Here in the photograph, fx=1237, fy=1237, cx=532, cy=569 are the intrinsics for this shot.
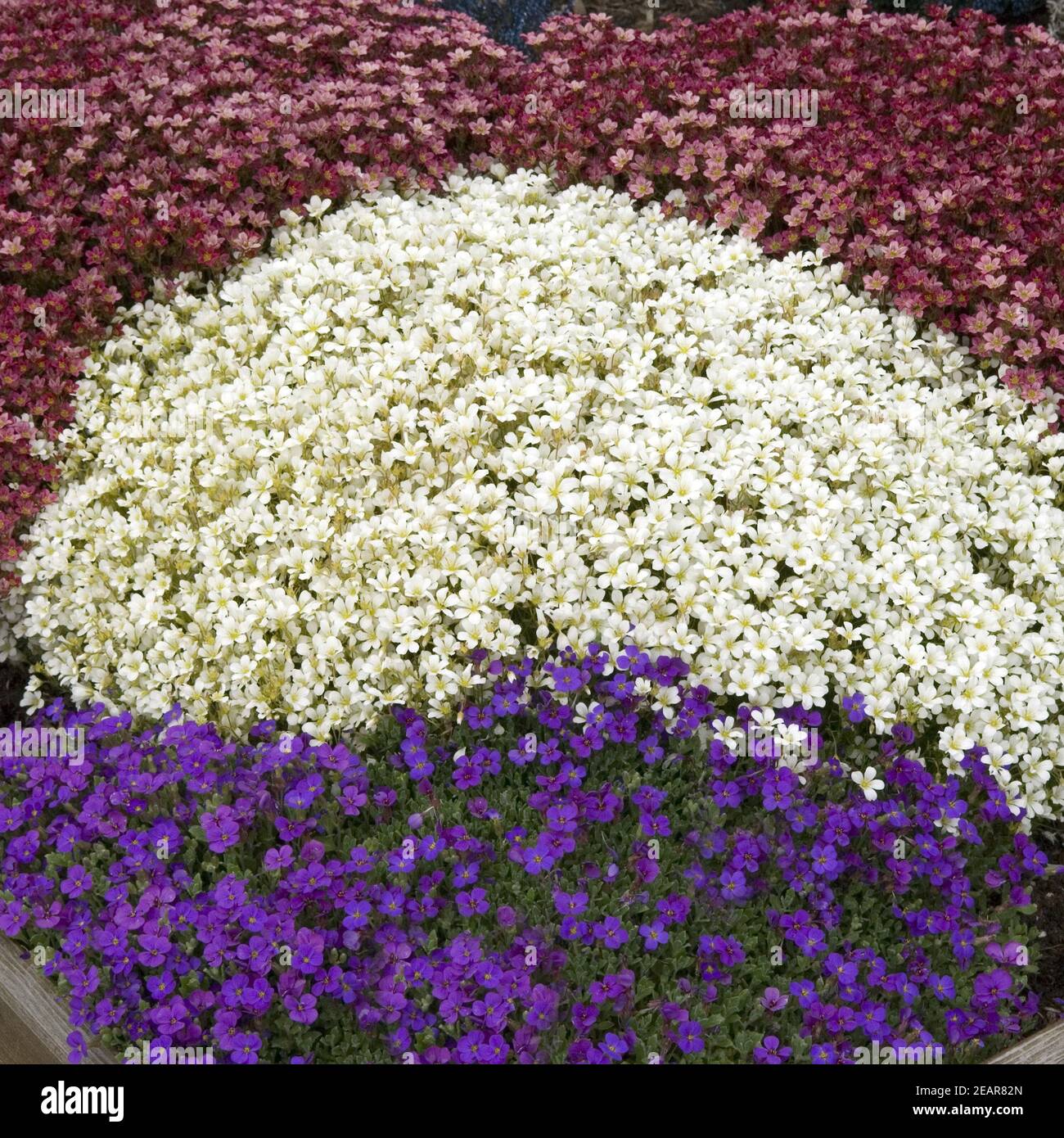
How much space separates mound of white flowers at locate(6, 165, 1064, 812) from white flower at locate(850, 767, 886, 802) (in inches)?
8.7

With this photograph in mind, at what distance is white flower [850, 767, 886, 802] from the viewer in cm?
343

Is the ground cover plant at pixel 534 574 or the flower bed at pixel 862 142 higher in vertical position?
the flower bed at pixel 862 142

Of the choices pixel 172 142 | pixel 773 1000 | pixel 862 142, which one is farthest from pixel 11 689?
pixel 862 142

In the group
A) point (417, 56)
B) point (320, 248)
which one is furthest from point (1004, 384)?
point (417, 56)

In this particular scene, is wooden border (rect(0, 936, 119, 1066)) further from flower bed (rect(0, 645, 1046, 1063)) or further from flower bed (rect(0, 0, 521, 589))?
flower bed (rect(0, 0, 521, 589))

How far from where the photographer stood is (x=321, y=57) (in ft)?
21.2

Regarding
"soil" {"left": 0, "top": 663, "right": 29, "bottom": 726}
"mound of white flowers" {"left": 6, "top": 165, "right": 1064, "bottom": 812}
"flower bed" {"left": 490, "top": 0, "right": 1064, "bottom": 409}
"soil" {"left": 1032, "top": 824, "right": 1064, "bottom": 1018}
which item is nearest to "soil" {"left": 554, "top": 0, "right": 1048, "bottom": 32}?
"flower bed" {"left": 490, "top": 0, "right": 1064, "bottom": 409}

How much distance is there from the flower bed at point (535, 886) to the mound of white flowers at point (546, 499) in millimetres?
213

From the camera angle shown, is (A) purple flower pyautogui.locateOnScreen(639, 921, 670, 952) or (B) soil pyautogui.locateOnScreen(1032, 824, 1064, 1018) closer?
(A) purple flower pyautogui.locateOnScreen(639, 921, 670, 952)

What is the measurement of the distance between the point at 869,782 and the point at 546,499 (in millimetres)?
1274

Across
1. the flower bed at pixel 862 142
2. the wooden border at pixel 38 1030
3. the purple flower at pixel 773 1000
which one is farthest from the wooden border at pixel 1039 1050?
the flower bed at pixel 862 142

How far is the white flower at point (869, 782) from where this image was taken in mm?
3432

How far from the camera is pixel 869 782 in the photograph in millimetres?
3475

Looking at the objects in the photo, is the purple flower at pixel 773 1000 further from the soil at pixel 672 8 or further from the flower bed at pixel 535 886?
the soil at pixel 672 8
